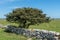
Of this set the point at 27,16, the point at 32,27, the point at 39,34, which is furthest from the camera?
the point at 32,27

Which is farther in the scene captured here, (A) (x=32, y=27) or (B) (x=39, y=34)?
(A) (x=32, y=27)

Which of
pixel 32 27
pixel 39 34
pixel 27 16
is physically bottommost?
pixel 32 27

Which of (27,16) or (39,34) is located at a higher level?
(27,16)

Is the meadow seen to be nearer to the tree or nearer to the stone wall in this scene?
the stone wall

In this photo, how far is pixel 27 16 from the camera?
2709cm

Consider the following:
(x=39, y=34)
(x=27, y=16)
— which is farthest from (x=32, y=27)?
(x=39, y=34)

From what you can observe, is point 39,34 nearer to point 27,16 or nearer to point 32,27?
point 27,16

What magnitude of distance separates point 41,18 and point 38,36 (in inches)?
339

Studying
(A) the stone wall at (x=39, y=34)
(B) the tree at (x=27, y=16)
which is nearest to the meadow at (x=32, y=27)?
(A) the stone wall at (x=39, y=34)

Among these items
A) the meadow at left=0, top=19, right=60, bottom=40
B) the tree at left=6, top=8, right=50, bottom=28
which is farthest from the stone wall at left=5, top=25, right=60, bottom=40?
the tree at left=6, top=8, right=50, bottom=28

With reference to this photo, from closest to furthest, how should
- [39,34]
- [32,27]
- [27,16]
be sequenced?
1. [39,34]
2. [27,16]
3. [32,27]

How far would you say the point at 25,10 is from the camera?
93.9 ft

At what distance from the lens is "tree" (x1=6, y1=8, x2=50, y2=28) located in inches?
1074

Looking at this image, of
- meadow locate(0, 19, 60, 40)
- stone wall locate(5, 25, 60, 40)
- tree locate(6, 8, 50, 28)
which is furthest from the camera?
tree locate(6, 8, 50, 28)
